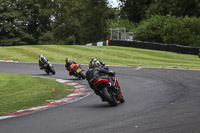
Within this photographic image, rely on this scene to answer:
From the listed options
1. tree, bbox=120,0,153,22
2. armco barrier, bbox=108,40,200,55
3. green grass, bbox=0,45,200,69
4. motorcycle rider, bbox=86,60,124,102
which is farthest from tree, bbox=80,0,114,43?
motorcycle rider, bbox=86,60,124,102

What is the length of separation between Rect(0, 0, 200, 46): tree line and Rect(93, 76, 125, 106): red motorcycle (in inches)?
1366

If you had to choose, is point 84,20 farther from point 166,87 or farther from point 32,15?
point 166,87

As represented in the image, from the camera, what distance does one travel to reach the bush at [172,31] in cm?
4481

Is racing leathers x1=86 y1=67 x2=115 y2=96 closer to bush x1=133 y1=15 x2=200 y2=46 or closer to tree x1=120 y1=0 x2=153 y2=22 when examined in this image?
bush x1=133 y1=15 x2=200 y2=46

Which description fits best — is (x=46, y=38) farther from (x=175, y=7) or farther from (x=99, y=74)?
(x=99, y=74)

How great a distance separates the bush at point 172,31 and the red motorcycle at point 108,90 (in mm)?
34701

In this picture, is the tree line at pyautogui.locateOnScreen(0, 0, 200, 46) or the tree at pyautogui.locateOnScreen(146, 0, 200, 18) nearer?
the tree line at pyautogui.locateOnScreen(0, 0, 200, 46)

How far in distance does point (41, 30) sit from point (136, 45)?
39068 mm

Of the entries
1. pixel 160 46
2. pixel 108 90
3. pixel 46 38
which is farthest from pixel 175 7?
pixel 108 90

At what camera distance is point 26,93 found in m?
13.4

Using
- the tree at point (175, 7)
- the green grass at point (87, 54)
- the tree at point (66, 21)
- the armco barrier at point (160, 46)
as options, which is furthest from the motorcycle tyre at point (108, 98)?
the tree at point (66, 21)

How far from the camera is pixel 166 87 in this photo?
13.7 m

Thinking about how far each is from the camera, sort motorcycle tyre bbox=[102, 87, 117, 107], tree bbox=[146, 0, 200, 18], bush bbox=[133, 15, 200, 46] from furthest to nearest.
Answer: tree bbox=[146, 0, 200, 18] → bush bbox=[133, 15, 200, 46] → motorcycle tyre bbox=[102, 87, 117, 107]

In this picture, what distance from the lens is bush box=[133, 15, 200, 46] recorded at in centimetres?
4481
